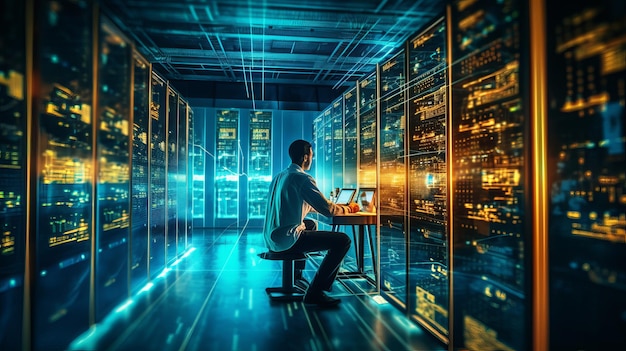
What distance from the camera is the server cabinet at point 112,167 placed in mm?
2435

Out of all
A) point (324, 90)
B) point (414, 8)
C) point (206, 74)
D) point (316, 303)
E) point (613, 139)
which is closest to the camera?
point (613, 139)

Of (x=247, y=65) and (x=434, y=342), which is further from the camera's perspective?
(x=247, y=65)

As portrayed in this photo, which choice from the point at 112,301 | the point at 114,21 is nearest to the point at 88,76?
the point at 114,21

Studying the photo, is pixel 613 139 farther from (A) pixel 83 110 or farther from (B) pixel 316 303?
(A) pixel 83 110

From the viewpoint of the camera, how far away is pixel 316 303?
307 centimetres

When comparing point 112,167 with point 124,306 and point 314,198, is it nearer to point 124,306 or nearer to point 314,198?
point 124,306

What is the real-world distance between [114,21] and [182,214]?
9.46 feet

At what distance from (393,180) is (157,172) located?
2.35 meters

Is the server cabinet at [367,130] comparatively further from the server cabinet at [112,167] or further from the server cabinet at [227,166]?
the server cabinet at [227,166]

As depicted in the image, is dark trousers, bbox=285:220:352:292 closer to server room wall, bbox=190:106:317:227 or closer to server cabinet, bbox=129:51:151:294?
server cabinet, bbox=129:51:151:294

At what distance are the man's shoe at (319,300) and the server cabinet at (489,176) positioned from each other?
3.68 ft

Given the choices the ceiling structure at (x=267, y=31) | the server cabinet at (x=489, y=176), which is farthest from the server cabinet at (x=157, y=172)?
the server cabinet at (x=489, y=176)

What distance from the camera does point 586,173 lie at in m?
1.38

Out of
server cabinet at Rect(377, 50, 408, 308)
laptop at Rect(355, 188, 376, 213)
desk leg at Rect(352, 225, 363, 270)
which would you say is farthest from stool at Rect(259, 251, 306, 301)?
desk leg at Rect(352, 225, 363, 270)
